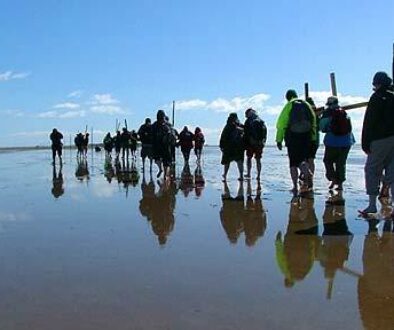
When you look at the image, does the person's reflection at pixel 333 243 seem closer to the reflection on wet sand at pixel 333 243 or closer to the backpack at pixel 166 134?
the reflection on wet sand at pixel 333 243

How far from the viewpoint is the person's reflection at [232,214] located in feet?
20.5

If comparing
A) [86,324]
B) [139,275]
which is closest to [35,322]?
[86,324]

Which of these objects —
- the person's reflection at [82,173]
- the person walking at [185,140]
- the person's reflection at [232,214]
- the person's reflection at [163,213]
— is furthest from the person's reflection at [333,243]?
the person walking at [185,140]

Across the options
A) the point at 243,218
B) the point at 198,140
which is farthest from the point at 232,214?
the point at 198,140

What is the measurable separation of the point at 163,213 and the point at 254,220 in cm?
143

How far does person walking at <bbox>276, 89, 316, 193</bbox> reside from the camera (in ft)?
32.3

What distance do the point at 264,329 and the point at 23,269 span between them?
2.31 meters

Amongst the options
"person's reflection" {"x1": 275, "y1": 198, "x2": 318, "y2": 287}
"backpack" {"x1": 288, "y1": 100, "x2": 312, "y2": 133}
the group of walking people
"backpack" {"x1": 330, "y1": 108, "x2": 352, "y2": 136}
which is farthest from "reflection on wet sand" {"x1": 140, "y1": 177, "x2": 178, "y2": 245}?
"backpack" {"x1": 330, "y1": 108, "x2": 352, "y2": 136}

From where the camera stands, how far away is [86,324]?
10.9ft

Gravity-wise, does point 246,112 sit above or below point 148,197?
above

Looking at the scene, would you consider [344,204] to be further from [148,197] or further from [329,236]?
[148,197]

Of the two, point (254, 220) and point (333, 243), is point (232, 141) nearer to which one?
point (254, 220)

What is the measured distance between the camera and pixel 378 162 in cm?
689

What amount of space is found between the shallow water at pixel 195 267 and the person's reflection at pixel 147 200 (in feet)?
0.25
